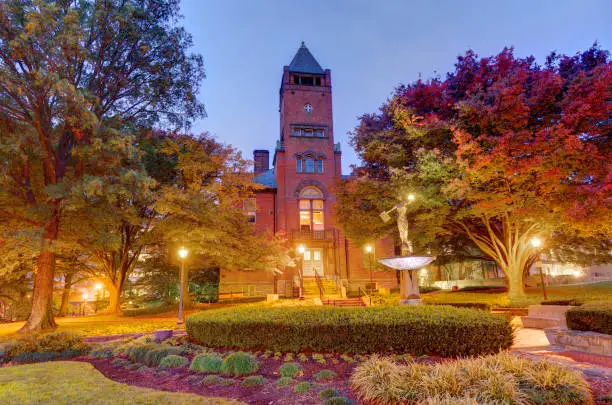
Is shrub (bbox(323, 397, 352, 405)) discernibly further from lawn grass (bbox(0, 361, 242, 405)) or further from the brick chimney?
the brick chimney

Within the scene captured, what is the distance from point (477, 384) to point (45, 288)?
1527 centimetres

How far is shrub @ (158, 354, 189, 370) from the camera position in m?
7.32

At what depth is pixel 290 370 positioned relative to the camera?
21.1 ft

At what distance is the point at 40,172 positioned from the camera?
50.1ft

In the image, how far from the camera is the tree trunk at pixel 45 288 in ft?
44.2

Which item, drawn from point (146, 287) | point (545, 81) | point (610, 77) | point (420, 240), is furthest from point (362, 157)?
point (146, 287)

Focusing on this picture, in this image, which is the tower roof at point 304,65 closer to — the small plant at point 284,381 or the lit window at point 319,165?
the lit window at point 319,165

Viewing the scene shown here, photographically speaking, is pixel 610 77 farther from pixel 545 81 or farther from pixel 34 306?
pixel 34 306

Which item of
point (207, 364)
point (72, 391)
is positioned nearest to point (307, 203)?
point (207, 364)

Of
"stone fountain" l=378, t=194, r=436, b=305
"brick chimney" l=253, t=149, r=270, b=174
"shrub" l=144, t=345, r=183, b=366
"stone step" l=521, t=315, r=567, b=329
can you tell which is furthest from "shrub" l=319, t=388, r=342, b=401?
"brick chimney" l=253, t=149, r=270, b=174

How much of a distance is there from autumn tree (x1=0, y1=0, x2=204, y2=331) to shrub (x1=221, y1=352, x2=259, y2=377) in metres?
8.59

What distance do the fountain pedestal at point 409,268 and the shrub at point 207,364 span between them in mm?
5107

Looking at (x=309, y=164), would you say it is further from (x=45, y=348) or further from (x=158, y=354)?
(x=158, y=354)

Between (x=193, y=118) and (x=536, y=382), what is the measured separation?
1620 centimetres
